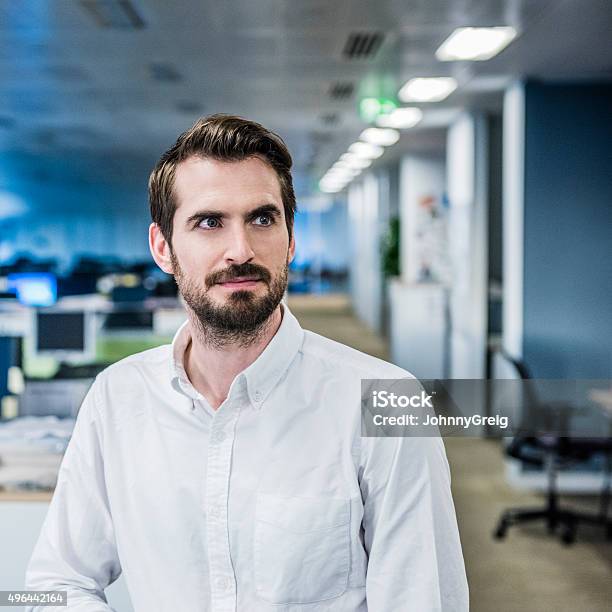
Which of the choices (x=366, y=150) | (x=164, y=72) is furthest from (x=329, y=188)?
(x=164, y=72)

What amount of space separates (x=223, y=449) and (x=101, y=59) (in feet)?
12.9

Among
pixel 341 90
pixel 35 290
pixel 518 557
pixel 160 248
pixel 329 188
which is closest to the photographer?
pixel 160 248

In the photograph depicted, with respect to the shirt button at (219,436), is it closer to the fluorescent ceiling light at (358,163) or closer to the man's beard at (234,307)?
the man's beard at (234,307)

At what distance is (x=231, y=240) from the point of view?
1409mm

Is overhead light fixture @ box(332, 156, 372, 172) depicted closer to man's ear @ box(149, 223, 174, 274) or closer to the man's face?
man's ear @ box(149, 223, 174, 274)

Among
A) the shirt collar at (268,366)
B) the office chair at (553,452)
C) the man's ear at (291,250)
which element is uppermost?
the man's ear at (291,250)

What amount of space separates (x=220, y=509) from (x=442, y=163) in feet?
27.2

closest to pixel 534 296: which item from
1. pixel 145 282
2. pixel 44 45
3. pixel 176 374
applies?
pixel 44 45

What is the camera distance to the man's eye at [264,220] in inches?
56.5

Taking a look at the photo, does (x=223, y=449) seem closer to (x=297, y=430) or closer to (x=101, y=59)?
(x=297, y=430)

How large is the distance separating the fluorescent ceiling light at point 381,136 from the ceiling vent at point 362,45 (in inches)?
108

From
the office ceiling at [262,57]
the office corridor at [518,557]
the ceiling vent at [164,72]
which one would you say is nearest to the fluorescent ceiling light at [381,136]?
the office ceiling at [262,57]

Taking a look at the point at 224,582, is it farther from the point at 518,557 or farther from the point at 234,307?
the point at 518,557

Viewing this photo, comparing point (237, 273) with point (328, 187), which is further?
point (328, 187)
